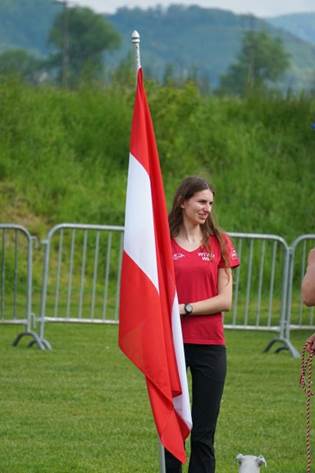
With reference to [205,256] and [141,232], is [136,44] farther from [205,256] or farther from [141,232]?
[205,256]

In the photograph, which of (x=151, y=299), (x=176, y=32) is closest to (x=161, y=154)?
(x=151, y=299)

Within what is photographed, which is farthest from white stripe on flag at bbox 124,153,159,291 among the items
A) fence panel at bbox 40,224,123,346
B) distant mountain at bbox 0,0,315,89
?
distant mountain at bbox 0,0,315,89

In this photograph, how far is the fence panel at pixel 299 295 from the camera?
1587 centimetres

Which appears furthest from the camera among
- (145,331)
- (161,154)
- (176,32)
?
(176,32)

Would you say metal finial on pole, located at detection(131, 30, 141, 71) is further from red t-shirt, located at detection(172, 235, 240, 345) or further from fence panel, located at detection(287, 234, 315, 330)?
fence panel, located at detection(287, 234, 315, 330)

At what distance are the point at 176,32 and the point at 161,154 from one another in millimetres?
148552

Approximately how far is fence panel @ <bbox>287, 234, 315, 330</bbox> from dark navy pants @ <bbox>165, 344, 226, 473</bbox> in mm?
6252

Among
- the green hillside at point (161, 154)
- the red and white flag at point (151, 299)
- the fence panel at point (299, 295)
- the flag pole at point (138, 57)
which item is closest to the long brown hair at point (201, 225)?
the red and white flag at point (151, 299)

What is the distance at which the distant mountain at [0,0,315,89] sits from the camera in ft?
477

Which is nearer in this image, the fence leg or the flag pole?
the flag pole

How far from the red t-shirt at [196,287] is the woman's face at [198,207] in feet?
0.54

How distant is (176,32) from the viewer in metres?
172

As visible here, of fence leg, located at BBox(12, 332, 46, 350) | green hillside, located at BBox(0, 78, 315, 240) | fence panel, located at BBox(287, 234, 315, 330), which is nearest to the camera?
fence leg, located at BBox(12, 332, 46, 350)

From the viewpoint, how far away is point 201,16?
178750 millimetres
